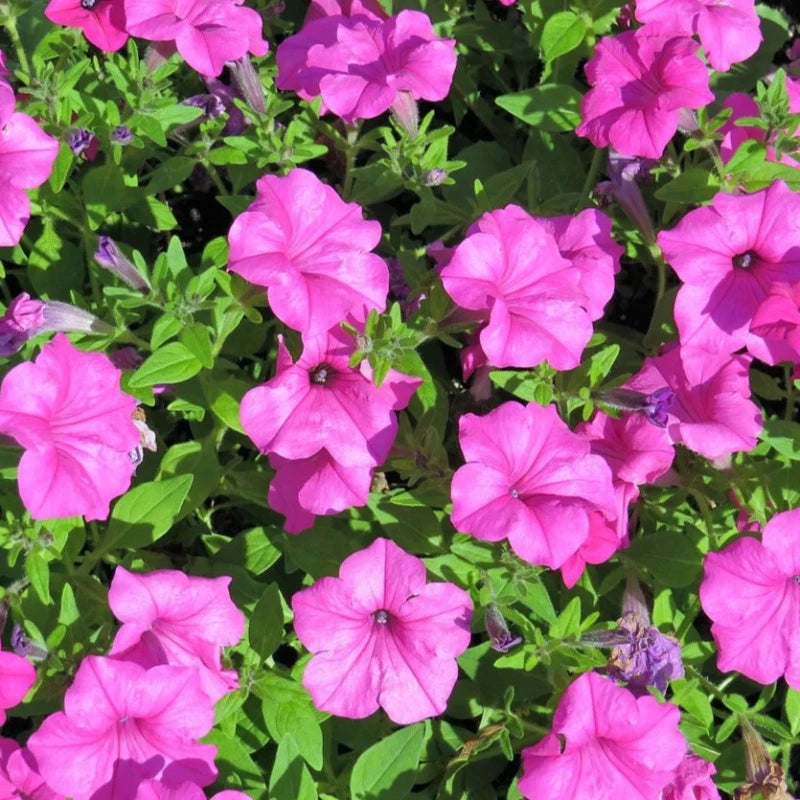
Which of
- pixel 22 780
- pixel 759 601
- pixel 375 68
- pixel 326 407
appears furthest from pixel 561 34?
pixel 22 780

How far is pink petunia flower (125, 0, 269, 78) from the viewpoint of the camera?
2295 millimetres

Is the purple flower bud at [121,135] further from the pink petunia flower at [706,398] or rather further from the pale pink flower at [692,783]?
the pale pink flower at [692,783]

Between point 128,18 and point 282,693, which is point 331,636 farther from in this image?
point 128,18

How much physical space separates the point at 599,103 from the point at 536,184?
29 centimetres

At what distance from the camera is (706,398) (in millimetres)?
2305

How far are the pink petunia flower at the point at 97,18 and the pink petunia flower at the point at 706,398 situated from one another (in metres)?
1.46

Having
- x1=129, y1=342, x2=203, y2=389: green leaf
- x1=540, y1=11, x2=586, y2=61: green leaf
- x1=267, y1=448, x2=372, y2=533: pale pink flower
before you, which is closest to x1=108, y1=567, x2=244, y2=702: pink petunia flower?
x1=267, y1=448, x2=372, y2=533: pale pink flower

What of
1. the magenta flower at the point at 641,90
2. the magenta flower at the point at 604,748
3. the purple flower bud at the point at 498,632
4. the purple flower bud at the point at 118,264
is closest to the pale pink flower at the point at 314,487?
the purple flower bud at the point at 498,632

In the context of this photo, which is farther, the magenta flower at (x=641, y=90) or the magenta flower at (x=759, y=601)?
the magenta flower at (x=641, y=90)

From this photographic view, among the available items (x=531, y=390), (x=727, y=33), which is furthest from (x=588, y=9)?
(x=531, y=390)

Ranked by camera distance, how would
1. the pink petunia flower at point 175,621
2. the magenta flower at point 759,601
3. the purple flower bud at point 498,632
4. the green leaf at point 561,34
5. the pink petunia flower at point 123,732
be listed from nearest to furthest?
the pink petunia flower at point 123,732
the pink petunia flower at point 175,621
the purple flower bud at point 498,632
the magenta flower at point 759,601
the green leaf at point 561,34

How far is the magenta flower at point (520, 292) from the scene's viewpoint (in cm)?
203

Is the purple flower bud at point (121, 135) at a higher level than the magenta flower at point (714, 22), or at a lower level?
lower

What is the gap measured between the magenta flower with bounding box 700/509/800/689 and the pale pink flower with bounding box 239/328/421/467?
0.75 metres
